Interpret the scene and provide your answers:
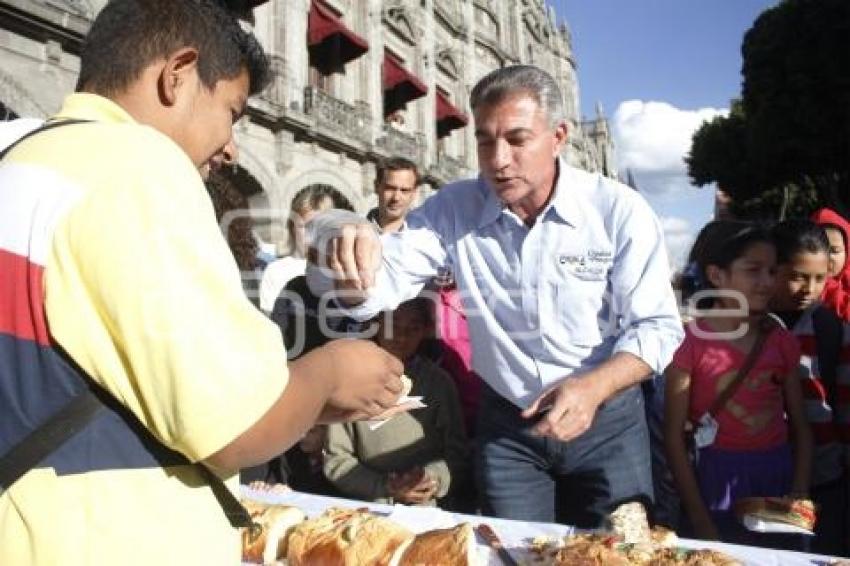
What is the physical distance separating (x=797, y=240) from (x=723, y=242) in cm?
52

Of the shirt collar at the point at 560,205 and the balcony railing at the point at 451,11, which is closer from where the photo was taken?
the shirt collar at the point at 560,205

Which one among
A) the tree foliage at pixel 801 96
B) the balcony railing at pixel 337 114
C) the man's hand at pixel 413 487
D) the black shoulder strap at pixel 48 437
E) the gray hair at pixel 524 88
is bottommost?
the man's hand at pixel 413 487

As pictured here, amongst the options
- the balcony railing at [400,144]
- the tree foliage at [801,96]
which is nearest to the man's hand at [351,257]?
the balcony railing at [400,144]

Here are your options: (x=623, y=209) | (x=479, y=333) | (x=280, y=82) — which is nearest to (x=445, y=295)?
(x=479, y=333)

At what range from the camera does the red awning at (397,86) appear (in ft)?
59.7

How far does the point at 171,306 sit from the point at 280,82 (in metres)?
13.7

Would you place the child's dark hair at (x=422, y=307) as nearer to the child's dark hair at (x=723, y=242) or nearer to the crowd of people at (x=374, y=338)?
the crowd of people at (x=374, y=338)

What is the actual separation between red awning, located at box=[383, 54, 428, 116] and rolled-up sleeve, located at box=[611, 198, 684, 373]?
55.4ft

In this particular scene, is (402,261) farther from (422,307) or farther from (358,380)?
(358,380)

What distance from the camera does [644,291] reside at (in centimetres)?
213

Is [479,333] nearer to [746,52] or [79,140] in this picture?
[79,140]

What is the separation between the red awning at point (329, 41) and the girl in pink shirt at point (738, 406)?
13735 mm

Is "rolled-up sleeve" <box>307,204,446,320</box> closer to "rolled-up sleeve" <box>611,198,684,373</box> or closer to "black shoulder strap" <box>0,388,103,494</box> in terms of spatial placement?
"rolled-up sleeve" <box>611,198,684,373</box>

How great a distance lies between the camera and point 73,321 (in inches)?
35.1
